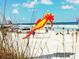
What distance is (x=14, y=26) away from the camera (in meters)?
4.45

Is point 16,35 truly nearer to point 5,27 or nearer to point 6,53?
point 5,27

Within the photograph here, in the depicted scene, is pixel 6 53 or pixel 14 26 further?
pixel 14 26

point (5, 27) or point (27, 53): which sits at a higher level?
point (5, 27)

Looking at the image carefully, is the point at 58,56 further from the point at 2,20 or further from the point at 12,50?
the point at 2,20

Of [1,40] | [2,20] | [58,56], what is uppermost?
[2,20]

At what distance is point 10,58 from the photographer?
151 inches

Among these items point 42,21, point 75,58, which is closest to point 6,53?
point 42,21

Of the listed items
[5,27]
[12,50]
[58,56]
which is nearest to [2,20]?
[5,27]

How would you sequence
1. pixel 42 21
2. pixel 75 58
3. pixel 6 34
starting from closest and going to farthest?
pixel 42 21 → pixel 75 58 → pixel 6 34

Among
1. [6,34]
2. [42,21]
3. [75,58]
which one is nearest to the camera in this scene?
[42,21]

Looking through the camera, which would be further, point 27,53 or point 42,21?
point 27,53

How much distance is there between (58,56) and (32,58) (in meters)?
0.38

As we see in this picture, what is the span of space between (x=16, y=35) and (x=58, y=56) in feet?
2.40

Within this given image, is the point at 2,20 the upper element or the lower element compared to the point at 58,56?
upper
